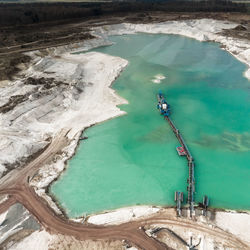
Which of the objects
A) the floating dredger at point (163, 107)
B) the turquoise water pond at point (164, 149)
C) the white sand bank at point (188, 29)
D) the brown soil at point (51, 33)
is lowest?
the turquoise water pond at point (164, 149)

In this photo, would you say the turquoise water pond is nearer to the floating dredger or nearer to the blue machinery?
the blue machinery

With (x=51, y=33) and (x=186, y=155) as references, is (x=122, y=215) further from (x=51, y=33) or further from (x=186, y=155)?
(x=51, y=33)

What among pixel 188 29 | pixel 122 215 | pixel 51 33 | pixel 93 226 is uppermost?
pixel 51 33

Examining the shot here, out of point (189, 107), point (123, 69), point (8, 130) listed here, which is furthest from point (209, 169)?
point (123, 69)

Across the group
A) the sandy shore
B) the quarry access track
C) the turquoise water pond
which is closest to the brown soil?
the sandy shore

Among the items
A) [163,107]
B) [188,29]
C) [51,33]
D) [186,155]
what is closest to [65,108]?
[163,107]

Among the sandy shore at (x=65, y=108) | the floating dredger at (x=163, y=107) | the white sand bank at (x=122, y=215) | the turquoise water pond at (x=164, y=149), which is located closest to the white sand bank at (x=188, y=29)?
the sandy shore at (x=65, y=108)

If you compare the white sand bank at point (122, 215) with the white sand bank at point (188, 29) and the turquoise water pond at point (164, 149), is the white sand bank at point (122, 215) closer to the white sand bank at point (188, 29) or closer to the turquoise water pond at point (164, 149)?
the turquoise water pond at point (164, 149)
